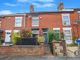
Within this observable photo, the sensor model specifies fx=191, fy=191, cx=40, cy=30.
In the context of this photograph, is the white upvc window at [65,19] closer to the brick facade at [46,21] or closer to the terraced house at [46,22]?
the terraced house at [46,22]

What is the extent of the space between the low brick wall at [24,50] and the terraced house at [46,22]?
13.2 m

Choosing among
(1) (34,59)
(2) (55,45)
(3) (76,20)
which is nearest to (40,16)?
(3) (76,20)

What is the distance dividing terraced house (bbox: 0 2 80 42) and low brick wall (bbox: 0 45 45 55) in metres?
13.2

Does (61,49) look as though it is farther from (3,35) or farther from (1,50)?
(3,35)

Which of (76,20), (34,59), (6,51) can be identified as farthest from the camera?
(76,20)

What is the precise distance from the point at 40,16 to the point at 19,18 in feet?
12.1

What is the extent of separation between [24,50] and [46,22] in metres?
14.4

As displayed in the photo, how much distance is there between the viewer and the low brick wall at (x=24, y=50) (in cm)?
1842

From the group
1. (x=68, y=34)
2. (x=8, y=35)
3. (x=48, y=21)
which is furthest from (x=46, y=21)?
(x=8, y=35)

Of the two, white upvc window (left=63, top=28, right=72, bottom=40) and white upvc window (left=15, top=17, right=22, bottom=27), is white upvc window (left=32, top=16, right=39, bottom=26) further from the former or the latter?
white upvc window (left=63, top=28, right=72, bottom=40)

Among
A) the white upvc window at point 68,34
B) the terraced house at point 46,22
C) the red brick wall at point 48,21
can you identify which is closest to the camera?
the white upvc window at point 68,34

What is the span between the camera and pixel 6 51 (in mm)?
18750

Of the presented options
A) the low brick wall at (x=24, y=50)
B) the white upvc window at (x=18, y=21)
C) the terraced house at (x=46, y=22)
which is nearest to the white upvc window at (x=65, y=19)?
the terraced house at (x=46, y=22)

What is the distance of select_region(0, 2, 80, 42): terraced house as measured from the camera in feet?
105
